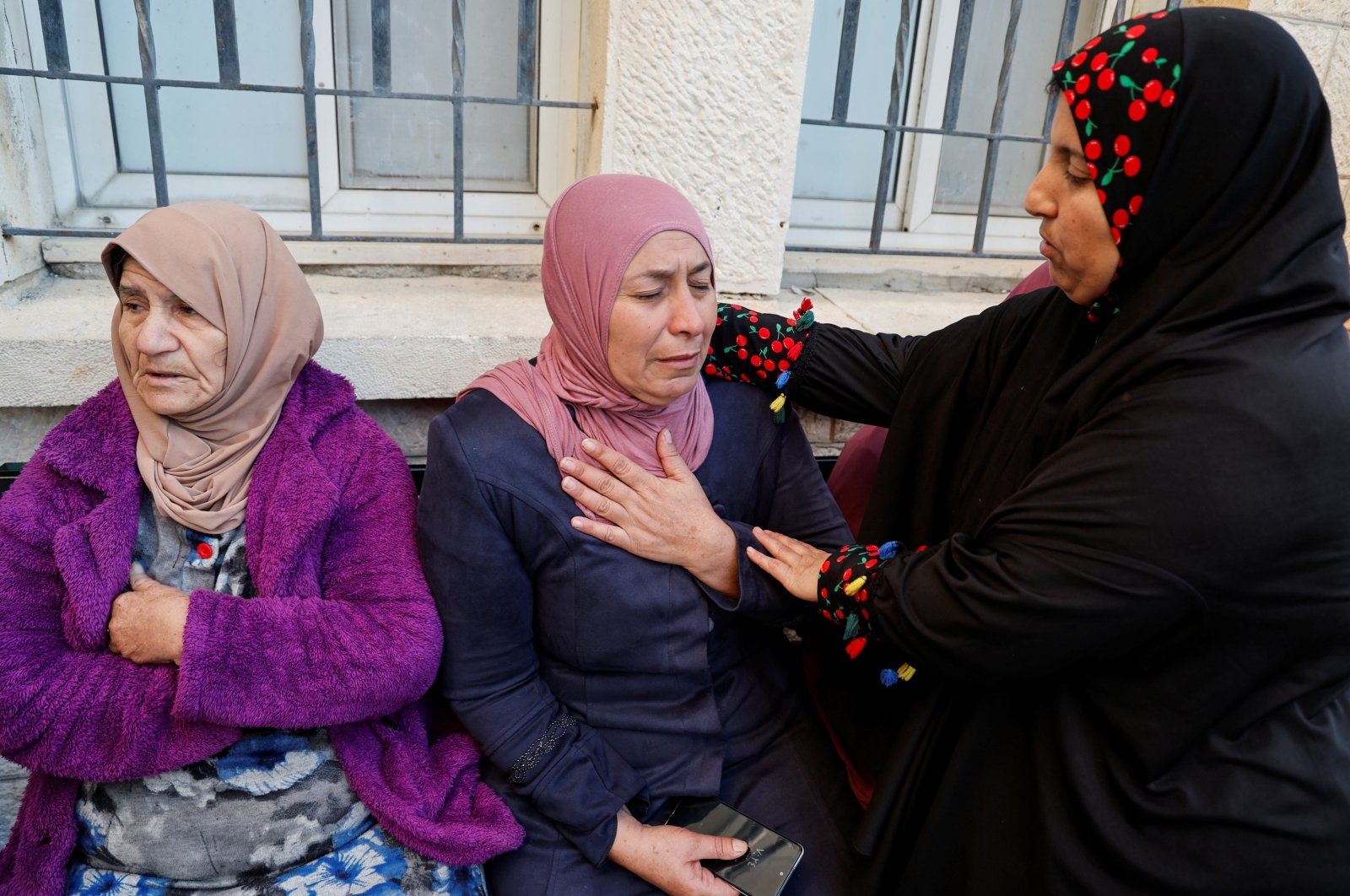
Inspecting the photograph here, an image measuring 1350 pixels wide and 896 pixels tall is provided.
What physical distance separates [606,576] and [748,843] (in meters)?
0.54

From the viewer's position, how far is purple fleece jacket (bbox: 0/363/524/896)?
1458 mm

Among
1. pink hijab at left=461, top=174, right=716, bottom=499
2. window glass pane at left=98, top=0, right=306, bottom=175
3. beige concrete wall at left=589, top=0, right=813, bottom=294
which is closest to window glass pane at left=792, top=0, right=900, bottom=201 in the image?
beige concrete wall at left=589, top=0, right=813, bottom=294

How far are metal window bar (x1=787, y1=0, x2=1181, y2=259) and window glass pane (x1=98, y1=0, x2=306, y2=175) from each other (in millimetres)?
1317

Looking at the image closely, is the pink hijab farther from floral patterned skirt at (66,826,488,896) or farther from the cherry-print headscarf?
floral patterned skirt at (66,826,488,896)

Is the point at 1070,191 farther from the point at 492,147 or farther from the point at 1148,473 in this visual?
the point at 492,147

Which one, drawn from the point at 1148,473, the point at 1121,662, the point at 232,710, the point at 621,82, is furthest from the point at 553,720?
the point at 621,82

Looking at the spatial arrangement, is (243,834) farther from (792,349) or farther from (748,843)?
(792,349)

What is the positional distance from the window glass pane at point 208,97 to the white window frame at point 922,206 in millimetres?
1391

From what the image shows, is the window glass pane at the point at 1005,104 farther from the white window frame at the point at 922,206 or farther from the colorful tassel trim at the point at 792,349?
the colorful tassel trim at the point at 792,349

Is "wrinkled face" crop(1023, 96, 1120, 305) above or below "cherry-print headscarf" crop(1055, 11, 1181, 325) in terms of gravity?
below

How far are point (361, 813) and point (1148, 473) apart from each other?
4.47 feet

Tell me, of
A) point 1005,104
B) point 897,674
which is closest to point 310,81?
point 897,674

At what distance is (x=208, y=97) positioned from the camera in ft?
7.83

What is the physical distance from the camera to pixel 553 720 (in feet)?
5.63
